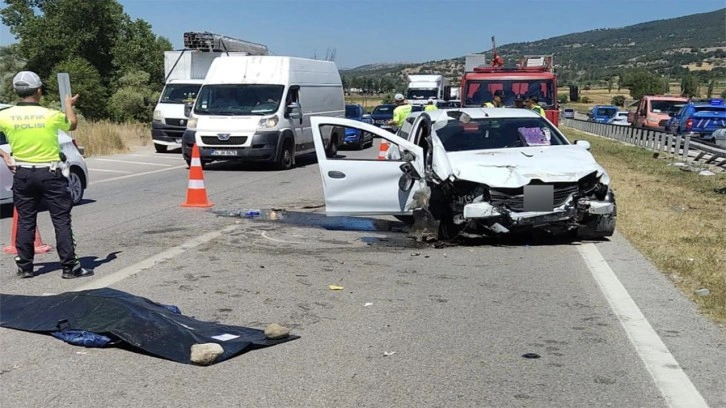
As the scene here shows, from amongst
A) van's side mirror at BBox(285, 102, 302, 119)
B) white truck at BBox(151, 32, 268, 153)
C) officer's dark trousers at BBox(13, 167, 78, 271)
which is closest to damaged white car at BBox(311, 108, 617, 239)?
officer's dark trousers at BBox(13, 167, 78, 271)

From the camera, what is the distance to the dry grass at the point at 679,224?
271 inches

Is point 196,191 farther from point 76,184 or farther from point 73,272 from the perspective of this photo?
point 73,272

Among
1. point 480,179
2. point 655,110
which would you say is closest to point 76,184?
point 480,179

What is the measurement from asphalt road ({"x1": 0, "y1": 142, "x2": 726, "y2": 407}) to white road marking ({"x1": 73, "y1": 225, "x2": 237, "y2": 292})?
23 millimetres

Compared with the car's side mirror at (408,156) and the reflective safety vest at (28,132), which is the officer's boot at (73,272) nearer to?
the reflective safety vest at (28,132)

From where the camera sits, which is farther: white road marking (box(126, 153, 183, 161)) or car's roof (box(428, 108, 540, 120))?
white road marking (box(126, 153, 183, 161))

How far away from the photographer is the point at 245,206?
11750 millimetres

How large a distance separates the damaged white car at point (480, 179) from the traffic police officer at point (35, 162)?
3580 millimetres

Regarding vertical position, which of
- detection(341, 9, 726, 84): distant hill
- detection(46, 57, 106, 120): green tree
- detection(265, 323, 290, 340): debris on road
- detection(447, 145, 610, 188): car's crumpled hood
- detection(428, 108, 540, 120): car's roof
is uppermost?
detection(341, 9, 726, 84): distant hill

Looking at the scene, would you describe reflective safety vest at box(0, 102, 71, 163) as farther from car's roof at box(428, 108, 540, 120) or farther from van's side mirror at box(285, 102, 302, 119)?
van's side mirror at box(285, 102, 302, 119)

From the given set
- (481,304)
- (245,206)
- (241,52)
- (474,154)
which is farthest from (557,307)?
(241,52)

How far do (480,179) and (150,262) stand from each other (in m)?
3.61

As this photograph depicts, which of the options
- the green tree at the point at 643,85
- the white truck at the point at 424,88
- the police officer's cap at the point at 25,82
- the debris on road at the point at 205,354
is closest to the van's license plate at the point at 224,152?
the police officer's cap at the point at 25,82

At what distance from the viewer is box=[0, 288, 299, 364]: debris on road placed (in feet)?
15.8
